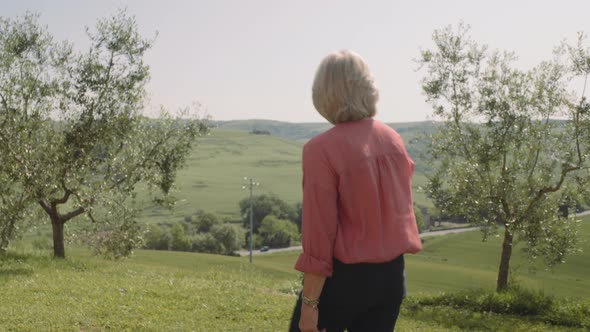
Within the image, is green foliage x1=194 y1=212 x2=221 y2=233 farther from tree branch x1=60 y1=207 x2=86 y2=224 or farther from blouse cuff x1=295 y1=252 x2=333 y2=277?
blouse cuff x1=295 y1=252 x2=333 y2=277

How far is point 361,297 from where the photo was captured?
3.78 m

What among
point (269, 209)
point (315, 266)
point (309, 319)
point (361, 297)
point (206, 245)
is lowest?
point (206, 245)

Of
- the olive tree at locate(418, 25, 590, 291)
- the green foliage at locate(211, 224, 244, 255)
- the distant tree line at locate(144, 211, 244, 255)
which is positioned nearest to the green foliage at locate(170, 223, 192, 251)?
the distant tree line at locate(144, 211, 244, 255)

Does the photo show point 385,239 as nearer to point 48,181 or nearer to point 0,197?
point 48,181

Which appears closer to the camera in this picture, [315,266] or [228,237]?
[315,266]

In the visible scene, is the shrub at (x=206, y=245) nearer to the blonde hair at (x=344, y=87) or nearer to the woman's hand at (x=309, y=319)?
the woman's hand at (x=309, y=319)

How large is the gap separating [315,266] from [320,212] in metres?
0.34

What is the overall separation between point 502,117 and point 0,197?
18.7 meters

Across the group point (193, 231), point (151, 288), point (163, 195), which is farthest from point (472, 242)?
point (151, 288)

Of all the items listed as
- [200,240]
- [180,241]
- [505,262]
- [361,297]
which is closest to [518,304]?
[505,262]

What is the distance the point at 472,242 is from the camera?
102000 millimetres

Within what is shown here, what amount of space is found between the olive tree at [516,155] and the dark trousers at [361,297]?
1542 centimetres

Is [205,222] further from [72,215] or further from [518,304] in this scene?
[518,304]

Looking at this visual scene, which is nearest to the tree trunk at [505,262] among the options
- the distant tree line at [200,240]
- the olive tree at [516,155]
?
the olive tree at [516,155]
